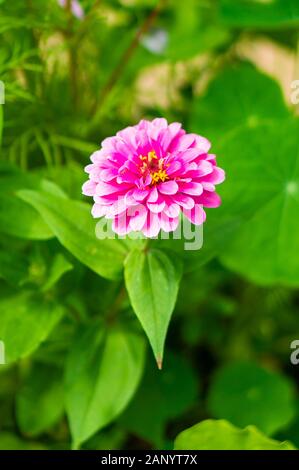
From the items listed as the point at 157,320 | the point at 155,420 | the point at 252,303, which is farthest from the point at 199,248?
the point at 252,303

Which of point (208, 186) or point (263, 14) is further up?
point (263, 14)

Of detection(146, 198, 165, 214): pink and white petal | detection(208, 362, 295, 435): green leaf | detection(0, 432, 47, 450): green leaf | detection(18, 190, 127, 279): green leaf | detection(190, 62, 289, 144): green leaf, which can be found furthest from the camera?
detection(190, 62, 289, 144): green leaf

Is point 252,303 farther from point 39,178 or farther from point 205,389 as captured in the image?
point 39,178

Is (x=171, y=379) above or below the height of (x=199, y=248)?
below

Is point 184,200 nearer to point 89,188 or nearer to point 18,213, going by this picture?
point 89,188

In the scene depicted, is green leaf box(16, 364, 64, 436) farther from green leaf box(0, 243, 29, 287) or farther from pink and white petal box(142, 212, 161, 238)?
pink and white petal box(142, 212, 161, 238)

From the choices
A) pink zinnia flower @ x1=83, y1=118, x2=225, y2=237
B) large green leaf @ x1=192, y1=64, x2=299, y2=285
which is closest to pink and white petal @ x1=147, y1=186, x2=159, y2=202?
pink zinnia flower @ x1=83, y1=118, x2=225, y2=237

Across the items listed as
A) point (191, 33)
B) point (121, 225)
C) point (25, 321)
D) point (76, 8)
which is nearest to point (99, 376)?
point (25, 321)
